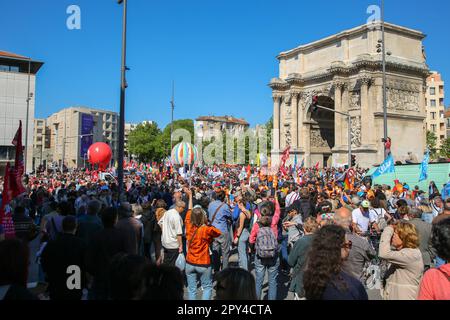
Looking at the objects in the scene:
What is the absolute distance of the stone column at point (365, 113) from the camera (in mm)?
37781

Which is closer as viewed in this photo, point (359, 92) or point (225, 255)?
point (225, 255)

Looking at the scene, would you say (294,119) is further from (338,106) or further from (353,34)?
(353,34)

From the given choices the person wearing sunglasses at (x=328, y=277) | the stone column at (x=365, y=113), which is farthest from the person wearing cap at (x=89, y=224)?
the stone column at (x=365, y=113)

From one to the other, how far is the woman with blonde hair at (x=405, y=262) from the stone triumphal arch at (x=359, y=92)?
33.1 m

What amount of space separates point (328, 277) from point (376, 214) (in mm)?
6466

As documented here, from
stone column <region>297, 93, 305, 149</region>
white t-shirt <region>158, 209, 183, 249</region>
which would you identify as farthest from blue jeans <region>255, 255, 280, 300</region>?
stone column <region>297, 93, 305, 149</region>

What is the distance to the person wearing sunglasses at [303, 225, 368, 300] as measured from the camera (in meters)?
2.95

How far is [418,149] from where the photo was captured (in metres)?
41.0

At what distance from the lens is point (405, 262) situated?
418 centimetres

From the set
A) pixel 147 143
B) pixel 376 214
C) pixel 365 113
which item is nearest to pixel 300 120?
pixel 365 113

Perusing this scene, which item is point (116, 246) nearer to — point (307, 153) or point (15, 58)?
point (307, 153)

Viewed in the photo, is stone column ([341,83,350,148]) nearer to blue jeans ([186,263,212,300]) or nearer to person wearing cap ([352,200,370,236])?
person wearing cap ([352,200,370,236])

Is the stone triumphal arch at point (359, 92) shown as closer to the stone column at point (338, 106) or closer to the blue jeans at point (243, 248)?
the stone column at point (338, 106)
